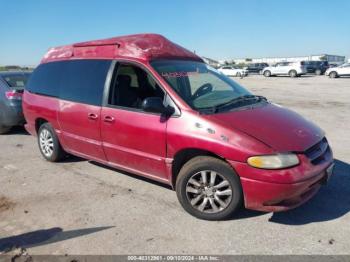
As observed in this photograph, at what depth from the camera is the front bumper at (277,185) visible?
3.50m

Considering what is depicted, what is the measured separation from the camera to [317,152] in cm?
389

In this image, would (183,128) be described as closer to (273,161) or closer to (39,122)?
(273,161)

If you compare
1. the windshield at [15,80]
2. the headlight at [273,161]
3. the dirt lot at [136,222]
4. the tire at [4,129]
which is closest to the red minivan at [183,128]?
the headlight at [273,161]

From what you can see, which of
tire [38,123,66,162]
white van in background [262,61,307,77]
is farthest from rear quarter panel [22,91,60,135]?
white van in background [262,61,307,77]

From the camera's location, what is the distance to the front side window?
4.68 metres

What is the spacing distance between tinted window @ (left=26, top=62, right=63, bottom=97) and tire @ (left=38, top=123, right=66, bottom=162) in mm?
610

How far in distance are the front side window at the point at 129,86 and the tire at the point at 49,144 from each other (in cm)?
177

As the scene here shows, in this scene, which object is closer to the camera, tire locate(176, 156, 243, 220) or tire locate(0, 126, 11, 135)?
tire locate(176, 156, 243, 220)

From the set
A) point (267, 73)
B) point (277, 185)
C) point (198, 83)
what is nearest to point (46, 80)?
point (198, 83)

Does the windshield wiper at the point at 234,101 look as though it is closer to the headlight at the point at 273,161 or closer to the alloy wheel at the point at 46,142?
the headlight at the point at 273,161

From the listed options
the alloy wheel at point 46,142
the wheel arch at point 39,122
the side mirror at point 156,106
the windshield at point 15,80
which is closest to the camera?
the side mirror at point 156,106

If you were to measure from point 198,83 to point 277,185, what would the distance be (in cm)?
194

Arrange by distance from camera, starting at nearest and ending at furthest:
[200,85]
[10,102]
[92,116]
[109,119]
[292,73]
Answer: [109,119], [200,85], [92,116], [10,102], [292,73]

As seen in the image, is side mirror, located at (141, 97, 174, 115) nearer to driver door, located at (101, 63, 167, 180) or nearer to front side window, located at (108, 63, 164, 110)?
driver door, located at (101, 63, 167, 180)
